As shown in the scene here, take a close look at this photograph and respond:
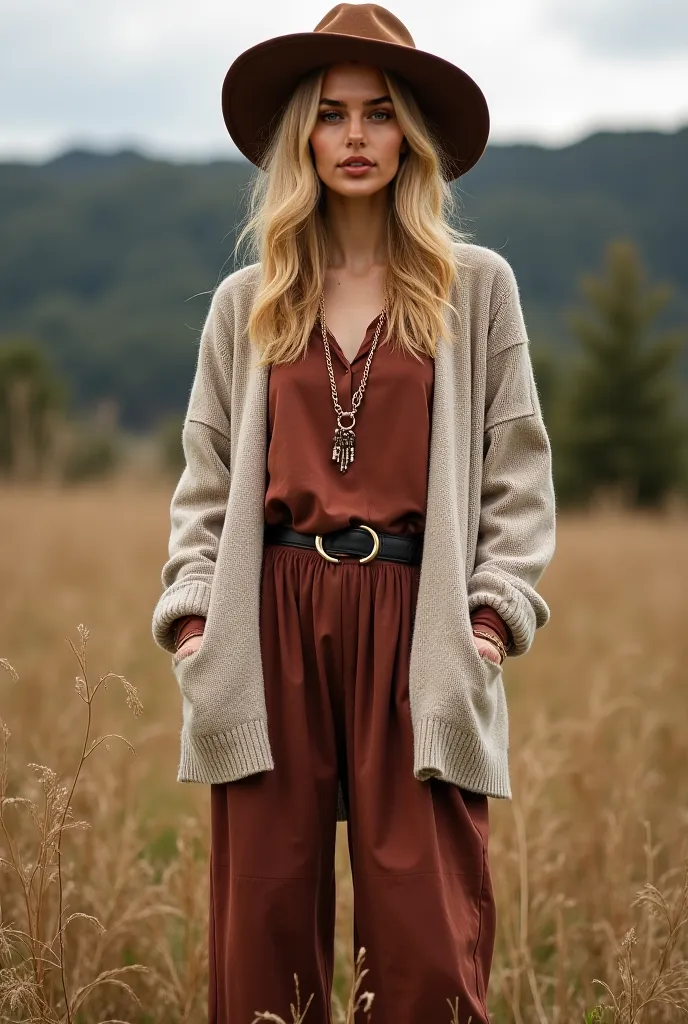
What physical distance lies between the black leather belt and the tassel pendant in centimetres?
13

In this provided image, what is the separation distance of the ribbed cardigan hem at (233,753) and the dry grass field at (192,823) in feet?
0.62

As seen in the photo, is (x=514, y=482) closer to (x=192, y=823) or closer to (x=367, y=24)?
(x=367, y=24)

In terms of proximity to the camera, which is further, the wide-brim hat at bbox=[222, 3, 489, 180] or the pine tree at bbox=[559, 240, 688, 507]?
the pine tree at bbox=[559, 240, 688, 507]

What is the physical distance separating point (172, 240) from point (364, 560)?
88229 millimetres

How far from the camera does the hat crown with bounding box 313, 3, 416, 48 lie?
2.49 metres

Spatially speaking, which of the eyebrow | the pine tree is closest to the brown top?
the eyebrow

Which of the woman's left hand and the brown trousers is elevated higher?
the woman's left hand

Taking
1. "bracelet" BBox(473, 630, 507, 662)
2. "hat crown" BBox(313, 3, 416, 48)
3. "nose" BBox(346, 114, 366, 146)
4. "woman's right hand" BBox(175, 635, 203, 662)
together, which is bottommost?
"woman's right hand" BBox(175, 635, 203, 662)

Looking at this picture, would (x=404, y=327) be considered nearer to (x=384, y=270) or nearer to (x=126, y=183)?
(x=384, y=270)

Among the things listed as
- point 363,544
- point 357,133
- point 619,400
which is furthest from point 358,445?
point 619,400

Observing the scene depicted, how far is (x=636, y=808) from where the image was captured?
4000 millimetres

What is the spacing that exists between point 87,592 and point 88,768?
4108 mm

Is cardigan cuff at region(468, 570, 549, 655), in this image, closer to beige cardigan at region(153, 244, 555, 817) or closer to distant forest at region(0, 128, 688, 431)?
beige cardigan at region(153, 244, 555, 817)

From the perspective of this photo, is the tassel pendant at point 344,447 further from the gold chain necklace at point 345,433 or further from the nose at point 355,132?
the nose at point 355,132
